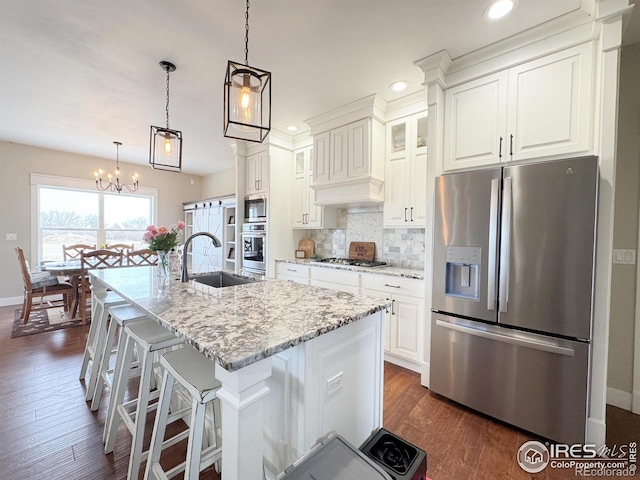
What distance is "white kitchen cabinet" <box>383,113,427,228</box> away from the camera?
2723mm

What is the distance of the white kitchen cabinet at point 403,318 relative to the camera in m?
2.47

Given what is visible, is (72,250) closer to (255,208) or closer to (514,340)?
(255,208)

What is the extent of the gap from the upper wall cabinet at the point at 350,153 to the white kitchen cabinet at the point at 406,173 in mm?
107

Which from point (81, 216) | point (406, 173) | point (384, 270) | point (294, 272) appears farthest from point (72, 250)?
point (406, 173)

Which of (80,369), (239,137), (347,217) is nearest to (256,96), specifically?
(239,137)

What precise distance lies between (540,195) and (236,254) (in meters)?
3.82

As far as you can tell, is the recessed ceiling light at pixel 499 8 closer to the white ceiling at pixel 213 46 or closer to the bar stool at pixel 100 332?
the white ceiling at pixel 213 46

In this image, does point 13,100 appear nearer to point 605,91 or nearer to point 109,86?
point 109,86

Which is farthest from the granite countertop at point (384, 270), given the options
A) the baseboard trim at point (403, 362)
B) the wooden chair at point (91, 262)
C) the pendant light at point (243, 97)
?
the wooden chair at point (91, 262)

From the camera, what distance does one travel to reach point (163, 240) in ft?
6.60

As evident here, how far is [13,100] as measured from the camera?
2.89 m

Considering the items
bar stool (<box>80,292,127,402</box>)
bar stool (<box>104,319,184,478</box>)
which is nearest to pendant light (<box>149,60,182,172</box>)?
bar stool (<box>80,292,127,402</box>)

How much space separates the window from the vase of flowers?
422cm

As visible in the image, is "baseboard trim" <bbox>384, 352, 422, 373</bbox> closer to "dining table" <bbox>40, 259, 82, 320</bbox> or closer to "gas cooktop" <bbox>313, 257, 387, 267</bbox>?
"gas cooktop" <bbox>313, 257, 387, 267</bbox>
